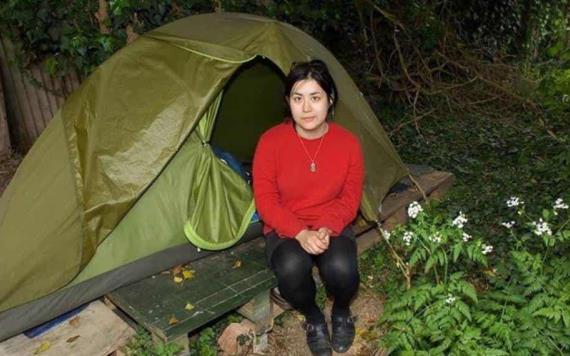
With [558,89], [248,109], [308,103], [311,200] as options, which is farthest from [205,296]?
[558,89]

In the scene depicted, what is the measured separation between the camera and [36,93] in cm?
475

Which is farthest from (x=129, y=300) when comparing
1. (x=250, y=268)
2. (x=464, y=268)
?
(x=464, y=268)

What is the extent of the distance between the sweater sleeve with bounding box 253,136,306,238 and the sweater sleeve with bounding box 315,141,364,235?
0.15 m

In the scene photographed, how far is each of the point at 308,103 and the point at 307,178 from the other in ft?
1.27

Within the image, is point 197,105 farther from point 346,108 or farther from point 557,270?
point 557,270

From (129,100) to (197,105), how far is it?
1.18ft

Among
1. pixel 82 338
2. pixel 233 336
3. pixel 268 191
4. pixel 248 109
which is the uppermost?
pixel 268 191

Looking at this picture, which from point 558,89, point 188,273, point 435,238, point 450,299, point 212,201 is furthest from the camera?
point 558,89

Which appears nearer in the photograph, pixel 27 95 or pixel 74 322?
pixel 74 322

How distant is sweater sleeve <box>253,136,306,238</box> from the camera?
2439 millimetres

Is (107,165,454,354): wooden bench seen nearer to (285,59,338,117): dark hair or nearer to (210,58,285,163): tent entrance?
(285,59,338,117): dark hair

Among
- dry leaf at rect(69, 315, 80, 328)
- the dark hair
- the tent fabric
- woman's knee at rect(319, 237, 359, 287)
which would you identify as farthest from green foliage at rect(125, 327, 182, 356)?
the dark hair

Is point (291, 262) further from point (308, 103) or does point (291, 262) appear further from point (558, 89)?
point (558, 89)

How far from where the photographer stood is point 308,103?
2.36 metres
